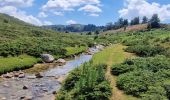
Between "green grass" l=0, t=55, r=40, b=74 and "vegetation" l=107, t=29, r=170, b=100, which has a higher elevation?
"vegetation" l=107, t=29, r=170, b=100

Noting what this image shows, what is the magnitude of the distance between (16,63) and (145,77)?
36.1 metres

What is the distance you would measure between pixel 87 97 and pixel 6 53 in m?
49.5

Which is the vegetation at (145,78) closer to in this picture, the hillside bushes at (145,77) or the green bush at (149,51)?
the hillside bushes at (145,77)

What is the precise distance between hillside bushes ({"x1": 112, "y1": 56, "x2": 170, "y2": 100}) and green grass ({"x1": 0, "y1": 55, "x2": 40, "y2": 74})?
23601 mm

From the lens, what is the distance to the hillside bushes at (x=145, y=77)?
134 ft

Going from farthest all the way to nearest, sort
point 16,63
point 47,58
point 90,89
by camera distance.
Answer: point 47,58
point 16,63
point 90,89

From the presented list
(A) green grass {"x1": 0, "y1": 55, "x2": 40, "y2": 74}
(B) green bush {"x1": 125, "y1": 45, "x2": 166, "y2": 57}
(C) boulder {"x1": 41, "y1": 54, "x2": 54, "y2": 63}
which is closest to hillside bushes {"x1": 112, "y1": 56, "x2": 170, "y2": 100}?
(B) green bush {"x1": 125, "y1": 45, "x2": 166, "y2": 57}

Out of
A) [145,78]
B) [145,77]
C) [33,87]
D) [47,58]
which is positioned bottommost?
[33,87]

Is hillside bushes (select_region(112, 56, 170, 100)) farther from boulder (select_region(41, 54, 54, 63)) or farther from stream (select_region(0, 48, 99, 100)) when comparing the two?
boulder (select_region(41, 54, 54, 63))

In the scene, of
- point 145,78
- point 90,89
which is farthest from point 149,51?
point 90,89

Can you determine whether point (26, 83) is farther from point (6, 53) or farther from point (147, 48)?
point (147, 48)

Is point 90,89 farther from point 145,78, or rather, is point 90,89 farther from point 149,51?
point 149,51

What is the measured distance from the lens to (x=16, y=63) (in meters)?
74.2

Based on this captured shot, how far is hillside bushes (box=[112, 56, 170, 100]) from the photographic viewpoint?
134 ft
